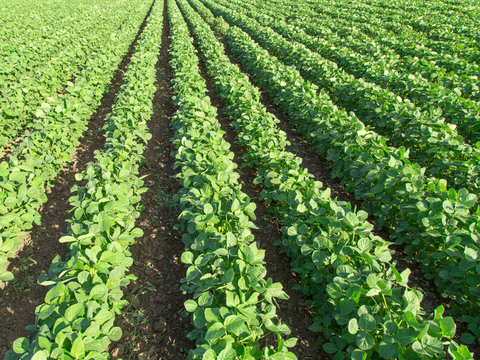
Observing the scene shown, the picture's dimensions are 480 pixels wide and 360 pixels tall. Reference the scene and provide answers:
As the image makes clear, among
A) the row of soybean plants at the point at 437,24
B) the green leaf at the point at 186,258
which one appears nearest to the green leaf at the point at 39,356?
the green leaf at the point at 186,258

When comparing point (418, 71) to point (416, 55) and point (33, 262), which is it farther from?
point (33, 262)

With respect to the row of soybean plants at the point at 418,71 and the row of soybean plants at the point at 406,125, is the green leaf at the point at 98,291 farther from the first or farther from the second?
the row of soybean plants at the point at 418,71

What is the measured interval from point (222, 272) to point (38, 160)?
3.22 m

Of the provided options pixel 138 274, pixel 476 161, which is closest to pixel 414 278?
pixel 476 161

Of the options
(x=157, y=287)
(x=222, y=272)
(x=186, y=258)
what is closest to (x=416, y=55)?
(x=222, y=272)

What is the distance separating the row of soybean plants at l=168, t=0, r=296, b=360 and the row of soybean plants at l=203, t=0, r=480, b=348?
1968 mm

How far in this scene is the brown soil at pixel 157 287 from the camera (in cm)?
266

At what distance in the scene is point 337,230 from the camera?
8.46ft

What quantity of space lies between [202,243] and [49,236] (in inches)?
108

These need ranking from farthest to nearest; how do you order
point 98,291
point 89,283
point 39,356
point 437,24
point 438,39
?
point 437,24
point 438,39
point 89,283
point 98,291
point 39,356

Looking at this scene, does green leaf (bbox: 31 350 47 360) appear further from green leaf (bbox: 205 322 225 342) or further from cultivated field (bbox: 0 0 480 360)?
green leaf (bbox: 205 322 225 342)

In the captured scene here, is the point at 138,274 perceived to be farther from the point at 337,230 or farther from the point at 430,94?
the point at 430,94

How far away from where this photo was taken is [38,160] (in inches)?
143

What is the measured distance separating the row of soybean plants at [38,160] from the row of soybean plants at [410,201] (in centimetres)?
449
